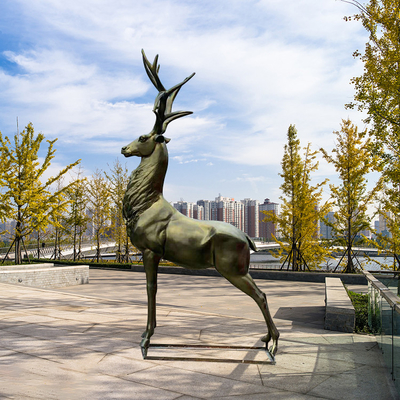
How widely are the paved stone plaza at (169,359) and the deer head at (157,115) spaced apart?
250cm

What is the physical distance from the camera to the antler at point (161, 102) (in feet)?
15.1

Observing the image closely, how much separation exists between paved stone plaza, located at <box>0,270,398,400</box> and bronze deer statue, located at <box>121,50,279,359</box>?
16.8 inches

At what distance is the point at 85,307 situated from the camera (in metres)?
7.49

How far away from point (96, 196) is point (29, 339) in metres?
19.8

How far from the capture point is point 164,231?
14.6ft

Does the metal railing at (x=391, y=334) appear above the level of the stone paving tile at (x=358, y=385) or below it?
above

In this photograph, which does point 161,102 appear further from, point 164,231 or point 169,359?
point 169,359

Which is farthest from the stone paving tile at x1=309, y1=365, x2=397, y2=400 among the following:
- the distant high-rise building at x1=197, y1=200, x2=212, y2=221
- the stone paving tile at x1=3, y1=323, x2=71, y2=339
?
the distant high-rise building at x1=197, y1=200, x2=212, y2=221

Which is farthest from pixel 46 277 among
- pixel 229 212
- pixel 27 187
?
pixel 229 212

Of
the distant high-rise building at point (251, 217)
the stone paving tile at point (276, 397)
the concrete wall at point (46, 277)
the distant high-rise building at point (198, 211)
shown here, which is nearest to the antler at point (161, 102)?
the stone paving tile at point (276, 397)

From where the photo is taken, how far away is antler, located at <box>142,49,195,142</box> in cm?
460

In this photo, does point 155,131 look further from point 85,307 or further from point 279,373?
point 85,307

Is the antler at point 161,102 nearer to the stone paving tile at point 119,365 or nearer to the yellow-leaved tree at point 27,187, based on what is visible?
the stone paving tile at point 119,365

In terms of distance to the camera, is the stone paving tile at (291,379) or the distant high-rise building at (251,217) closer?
the stone paving tile at (291,379)
